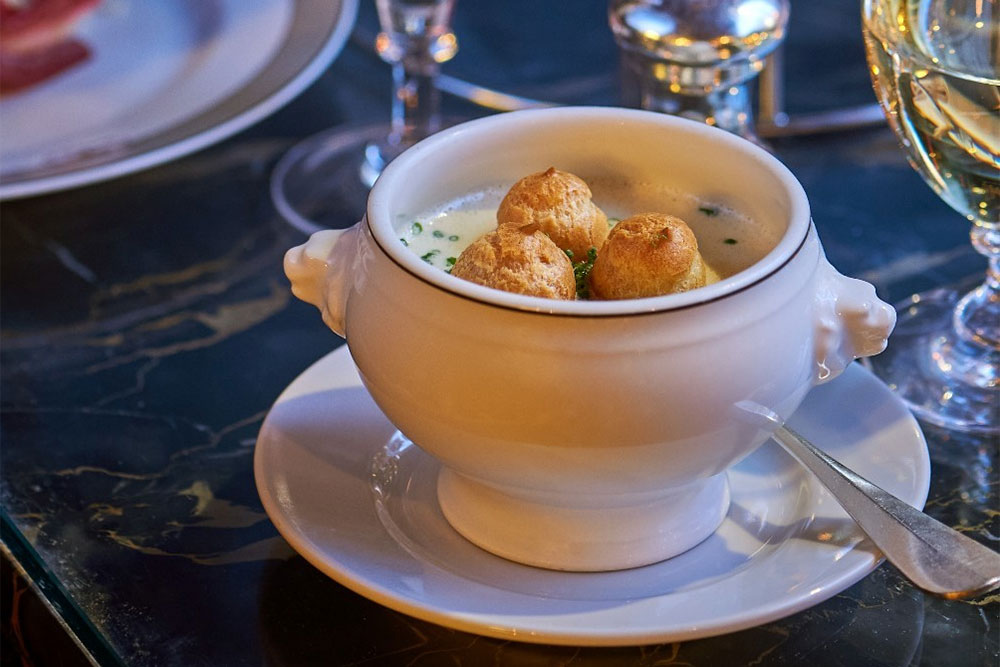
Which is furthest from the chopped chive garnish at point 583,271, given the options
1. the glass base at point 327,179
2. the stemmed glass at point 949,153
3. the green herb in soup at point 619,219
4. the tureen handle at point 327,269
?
the glass base at point 327,179

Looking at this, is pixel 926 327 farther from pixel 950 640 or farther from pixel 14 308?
pixel 14 308

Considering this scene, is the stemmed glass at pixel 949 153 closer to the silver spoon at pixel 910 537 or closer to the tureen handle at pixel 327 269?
the silver spoon at pixel 910 537

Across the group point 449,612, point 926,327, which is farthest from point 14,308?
point 926,327

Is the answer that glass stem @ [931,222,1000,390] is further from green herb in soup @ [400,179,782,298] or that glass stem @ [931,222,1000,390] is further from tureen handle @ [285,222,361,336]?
tureen handle @ [285,222,361,336]

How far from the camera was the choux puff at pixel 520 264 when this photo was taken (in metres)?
0.56

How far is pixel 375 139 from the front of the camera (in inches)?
42.8

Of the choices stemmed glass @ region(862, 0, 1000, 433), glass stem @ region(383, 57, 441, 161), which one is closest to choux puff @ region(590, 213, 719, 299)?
stemmed glass @ region(862, 0, 1000, 433)

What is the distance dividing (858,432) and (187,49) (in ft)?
2.36

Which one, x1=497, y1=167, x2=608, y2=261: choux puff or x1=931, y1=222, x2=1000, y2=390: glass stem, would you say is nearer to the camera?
x1=497, y1=167, x2=608, y2=261: choux puff

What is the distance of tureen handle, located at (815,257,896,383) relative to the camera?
58 centimetres

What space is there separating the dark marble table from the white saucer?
0.12ft

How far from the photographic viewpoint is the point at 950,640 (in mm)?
613

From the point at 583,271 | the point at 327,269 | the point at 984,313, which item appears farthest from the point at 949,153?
the point at 327,269

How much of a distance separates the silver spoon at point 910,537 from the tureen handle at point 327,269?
0.65 ft
